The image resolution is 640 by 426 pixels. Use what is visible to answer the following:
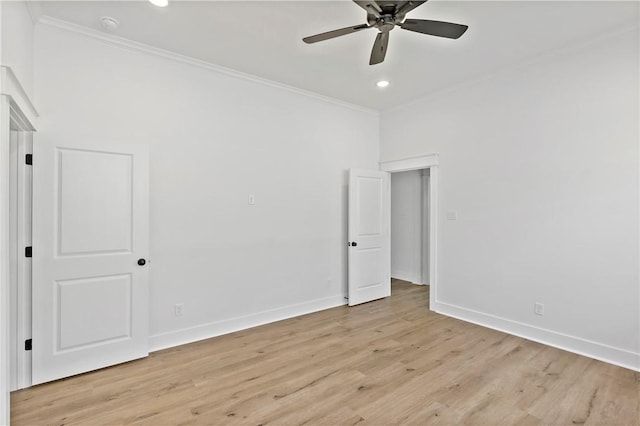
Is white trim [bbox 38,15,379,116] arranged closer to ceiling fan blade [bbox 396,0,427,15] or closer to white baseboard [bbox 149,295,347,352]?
ceiling fan blade [bbox 396,0,427,15]

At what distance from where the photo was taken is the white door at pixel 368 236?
4648mm

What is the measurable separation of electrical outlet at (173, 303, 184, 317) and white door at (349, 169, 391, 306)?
2280 mm

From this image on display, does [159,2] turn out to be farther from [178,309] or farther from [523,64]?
[523,64]

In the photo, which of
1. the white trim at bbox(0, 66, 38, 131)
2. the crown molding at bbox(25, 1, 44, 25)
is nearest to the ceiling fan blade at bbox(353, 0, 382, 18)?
the white trim at bbox(0, 66, 38, 131)

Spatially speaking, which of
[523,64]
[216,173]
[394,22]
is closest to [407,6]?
[394,22]

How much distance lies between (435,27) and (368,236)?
3096mm

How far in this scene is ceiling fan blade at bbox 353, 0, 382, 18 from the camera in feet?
6.42

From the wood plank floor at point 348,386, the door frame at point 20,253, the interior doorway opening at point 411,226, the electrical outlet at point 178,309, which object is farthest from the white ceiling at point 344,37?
the wood plank floor at point 348,386

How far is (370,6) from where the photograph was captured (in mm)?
2014

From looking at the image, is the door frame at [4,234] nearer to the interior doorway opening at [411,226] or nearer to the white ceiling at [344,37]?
the white ceiling at [344,37]

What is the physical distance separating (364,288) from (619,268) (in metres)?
2.86

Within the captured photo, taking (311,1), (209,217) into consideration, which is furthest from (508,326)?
(311,1)

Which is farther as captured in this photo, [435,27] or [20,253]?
[20,253]

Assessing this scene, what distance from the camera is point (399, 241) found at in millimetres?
6492
